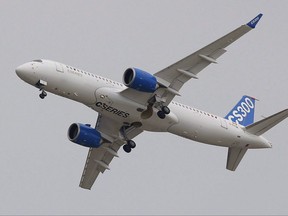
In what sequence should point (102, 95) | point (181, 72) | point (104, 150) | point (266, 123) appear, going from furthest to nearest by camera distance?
point (104, 150), point (266, 123), point (181, 72), point (102, 95)

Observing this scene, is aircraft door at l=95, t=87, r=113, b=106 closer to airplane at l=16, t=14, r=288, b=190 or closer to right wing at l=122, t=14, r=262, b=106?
airplane at l=16, t=14, r=288, b=190

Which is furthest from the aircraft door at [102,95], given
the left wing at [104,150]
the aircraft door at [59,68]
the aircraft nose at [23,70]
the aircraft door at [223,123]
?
the aircraft door at [223,123]

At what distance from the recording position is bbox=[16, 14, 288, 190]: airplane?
74.6 m

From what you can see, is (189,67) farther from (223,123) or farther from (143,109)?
(223,123)

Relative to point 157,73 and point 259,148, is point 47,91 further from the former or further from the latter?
point 259,148

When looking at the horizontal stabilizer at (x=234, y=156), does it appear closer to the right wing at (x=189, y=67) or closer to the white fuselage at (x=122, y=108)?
the white fuselage at (x=122, y=108)

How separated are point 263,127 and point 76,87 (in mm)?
18270

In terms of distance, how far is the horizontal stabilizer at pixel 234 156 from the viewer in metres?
85.1

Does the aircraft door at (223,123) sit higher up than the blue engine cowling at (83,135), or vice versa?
the aircraft door at (223,123)

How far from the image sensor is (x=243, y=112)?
3460 inches

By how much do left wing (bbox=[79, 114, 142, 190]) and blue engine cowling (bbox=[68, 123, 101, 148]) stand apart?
141 cm

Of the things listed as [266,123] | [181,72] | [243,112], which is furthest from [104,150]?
[266,123]

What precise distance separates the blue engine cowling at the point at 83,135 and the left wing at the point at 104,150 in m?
1.41

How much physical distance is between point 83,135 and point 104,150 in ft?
19.3
